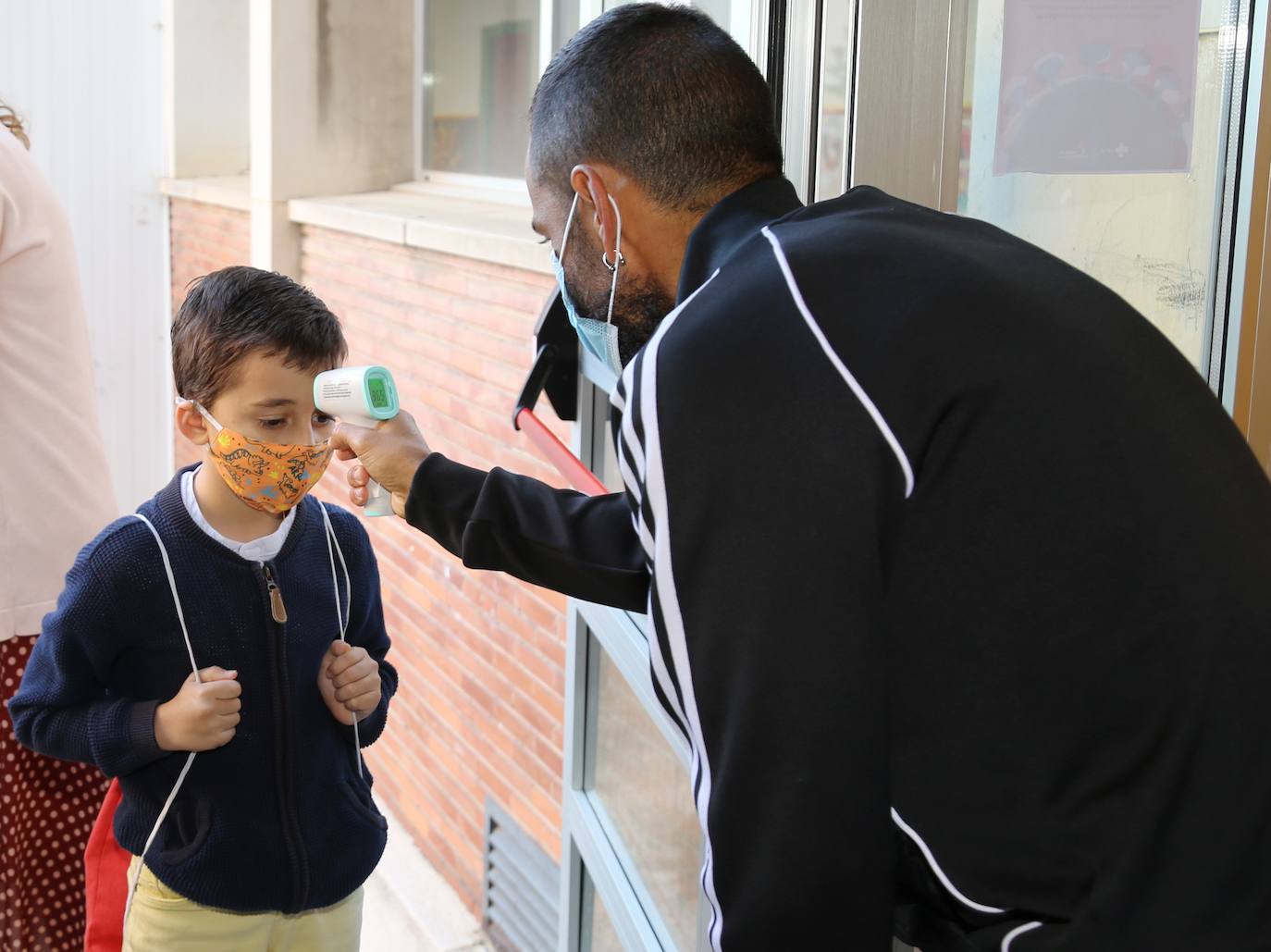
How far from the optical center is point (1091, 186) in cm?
160

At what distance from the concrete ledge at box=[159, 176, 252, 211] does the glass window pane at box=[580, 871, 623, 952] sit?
13.6 feet

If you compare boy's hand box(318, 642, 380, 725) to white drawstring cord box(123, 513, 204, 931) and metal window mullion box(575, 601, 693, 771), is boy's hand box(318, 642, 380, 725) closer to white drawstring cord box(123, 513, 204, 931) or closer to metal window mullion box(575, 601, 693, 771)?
white drawstring cord box(123, 513, 204, 931)

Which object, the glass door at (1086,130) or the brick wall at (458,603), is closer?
the glass door at (1086,130)

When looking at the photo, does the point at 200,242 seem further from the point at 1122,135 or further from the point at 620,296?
the point at 1122,135

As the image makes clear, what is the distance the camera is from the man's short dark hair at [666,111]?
1.45 metres

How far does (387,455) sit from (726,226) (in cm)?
56

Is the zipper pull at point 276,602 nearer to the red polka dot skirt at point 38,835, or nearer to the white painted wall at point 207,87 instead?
the red polka dot skirt at point 38,835

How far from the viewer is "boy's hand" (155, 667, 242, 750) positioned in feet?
5.98

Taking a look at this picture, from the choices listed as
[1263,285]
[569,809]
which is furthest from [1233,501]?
[569,809]

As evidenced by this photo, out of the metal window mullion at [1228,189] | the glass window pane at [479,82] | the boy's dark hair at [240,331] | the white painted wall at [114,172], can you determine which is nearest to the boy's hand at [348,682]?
the boy's dark hair at [240,331]

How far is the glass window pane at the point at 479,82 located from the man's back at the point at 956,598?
4.21m

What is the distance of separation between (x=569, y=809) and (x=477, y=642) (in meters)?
1.83

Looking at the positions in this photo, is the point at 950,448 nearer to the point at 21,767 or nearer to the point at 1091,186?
the point at 1091,186

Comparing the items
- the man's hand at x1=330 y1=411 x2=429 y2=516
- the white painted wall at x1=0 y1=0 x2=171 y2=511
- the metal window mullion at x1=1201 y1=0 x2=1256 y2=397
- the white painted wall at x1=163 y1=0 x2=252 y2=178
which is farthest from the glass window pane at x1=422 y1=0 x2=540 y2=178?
the metal window mullion at x1=1201 y1=0 x2=1256 y2=397
